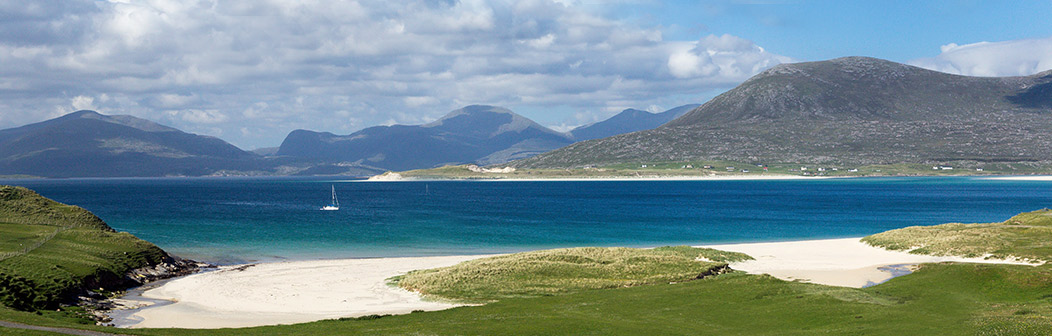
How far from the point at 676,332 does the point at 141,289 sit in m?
37.9

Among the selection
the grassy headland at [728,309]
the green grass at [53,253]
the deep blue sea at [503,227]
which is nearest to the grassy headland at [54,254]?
the green grass at [53,253]

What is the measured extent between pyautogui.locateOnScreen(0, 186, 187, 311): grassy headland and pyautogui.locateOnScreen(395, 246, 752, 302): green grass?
19.3 m

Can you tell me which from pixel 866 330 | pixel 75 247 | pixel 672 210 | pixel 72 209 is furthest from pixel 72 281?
pixel 672 210

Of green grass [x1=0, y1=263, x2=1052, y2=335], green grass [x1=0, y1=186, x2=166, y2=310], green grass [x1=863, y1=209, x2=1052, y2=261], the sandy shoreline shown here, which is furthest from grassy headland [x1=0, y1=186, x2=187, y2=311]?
green grass [x1=863, y1=209, x2=1052, y2=261]

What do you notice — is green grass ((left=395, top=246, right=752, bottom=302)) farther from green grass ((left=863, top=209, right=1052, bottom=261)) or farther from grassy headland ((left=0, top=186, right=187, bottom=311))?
green grass ((left=863, top=209, right=1052, bottom=261))

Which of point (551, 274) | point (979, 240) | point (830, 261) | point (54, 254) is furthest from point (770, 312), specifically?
point (979, 240)

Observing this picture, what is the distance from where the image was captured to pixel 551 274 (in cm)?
4631

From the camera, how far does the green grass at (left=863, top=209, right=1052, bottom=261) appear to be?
55781mm

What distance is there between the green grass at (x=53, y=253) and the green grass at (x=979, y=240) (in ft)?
217

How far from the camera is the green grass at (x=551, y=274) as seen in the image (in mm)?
42031

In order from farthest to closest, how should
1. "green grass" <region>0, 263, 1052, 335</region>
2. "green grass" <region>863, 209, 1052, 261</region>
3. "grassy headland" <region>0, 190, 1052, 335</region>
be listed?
"green grass" <region>863, 209, 1052, 261</region>, "grassy headland" <region>0, 190, 1052, 335</region>, "green grass" <region>0, 263, 1052, 335</region>

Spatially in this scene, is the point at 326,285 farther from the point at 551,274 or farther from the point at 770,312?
the point at 770,312

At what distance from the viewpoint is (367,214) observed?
444 feet

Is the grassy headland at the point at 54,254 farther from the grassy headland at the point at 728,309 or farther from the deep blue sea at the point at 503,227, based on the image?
the deep blue sea at the point at 503,227
